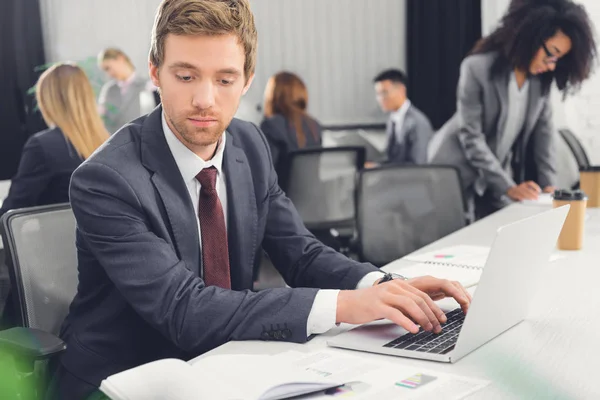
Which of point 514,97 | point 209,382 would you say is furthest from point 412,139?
point 209,382

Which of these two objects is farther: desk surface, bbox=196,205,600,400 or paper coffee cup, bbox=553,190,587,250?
paper coffee cup, bbox=553,190,587,250

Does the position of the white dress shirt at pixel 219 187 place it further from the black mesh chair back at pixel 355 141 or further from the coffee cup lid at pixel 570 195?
the black mesh chair back at pixel 355 141

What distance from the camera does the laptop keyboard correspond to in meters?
1.19

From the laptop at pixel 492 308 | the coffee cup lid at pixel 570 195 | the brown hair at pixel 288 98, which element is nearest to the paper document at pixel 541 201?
the coffee cup lid at pixel 570 195

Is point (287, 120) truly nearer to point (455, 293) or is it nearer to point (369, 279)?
point (369, 279)

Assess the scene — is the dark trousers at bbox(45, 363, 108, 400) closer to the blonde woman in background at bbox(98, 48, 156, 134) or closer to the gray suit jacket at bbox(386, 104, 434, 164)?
the gray suit jacket at bbox(386, 104, 434, 164)

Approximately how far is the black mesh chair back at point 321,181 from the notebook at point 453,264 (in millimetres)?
1722

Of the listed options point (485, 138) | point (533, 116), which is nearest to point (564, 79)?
point (533, 116)

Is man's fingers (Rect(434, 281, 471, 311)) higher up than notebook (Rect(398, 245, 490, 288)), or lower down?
higher up

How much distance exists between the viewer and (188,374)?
3.30ft

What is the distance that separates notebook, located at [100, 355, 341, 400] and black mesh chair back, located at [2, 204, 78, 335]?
725 mm

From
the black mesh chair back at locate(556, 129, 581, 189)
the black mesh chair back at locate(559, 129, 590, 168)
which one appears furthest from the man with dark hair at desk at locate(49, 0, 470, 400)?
the black mesh chair back at locate(559, 129, 590, 168)

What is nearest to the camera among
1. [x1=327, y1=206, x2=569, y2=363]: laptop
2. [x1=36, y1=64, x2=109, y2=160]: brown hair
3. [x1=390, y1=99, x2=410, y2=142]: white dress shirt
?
[x1=327, y1=206, x2=569, y2=363]: laptop

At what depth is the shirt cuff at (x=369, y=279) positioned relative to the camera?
155 centimetres
